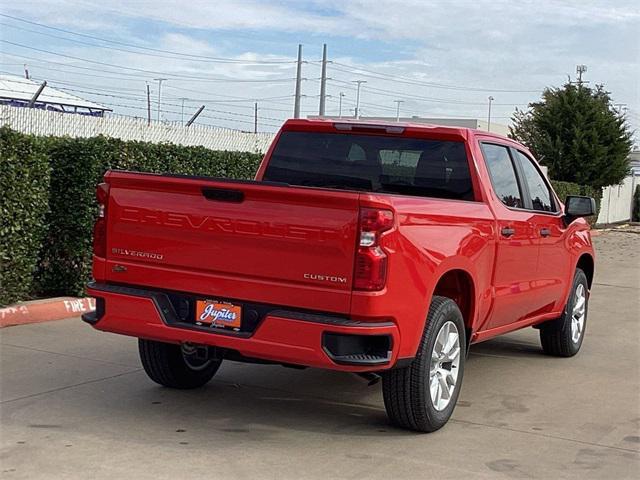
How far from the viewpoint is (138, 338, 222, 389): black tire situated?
6551mm

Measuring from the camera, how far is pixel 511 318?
7.25 meters

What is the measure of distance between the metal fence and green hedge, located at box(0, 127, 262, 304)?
3.95 m

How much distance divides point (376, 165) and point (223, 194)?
5.85ft

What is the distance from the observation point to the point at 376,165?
272 inches

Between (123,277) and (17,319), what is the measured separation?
339 centimetres

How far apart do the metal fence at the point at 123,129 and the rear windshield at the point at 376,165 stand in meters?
7.15

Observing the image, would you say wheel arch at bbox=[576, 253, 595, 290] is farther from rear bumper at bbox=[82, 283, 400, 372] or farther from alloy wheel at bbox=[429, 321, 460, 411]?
rear bumper at bbox=[82, 283, 400, 372]

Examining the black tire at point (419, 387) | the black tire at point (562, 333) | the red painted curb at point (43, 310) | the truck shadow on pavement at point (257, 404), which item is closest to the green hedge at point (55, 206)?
the red painted curb at point (43, 310)

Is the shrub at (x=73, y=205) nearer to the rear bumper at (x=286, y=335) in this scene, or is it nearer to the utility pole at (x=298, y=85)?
the rear bumper at (x=286, y=335)

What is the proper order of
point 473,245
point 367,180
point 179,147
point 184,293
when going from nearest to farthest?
point 184,293
point 473,245
point 367,180
point 179,147

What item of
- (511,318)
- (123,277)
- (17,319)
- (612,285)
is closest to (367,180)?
(511,318)

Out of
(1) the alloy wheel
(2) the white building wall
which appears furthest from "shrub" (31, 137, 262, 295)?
(2) the white building wall

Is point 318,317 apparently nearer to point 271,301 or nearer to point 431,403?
point 271,301

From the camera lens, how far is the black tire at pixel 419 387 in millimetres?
5621
